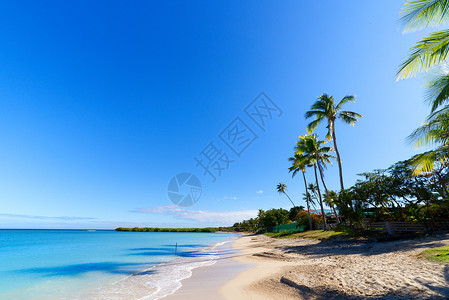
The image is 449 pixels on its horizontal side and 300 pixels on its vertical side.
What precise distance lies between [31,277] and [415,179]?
26735 mm

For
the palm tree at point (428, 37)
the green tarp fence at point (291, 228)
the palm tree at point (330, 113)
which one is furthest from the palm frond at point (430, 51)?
the green tarp fence at point (291, 228)

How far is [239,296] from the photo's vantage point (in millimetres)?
6188

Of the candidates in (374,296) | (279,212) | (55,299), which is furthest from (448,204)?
(279,212)

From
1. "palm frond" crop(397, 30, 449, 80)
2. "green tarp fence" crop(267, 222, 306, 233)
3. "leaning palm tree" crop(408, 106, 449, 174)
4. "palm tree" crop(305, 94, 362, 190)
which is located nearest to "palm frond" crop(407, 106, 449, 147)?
"leaning palm tree" crop(408, 106, 449, 174)

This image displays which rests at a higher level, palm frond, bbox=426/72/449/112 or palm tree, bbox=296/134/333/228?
palm tree, bbox=296/134/333/228

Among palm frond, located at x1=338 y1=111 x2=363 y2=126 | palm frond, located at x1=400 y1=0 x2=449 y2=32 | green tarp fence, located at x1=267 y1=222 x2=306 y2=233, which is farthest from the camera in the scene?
green tarp fence, located at x1=267 y1=222 x2=306 y2=233

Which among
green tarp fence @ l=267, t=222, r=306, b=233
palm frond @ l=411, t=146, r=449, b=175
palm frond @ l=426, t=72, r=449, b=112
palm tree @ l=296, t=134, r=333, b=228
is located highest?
palm tree @ l=296, t=134, r=333, b=228

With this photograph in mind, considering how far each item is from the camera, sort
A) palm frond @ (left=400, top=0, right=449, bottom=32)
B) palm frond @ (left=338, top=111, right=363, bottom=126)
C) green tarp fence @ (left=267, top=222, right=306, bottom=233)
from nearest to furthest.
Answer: palm frond @ (left=400, top=0, right=449, bottom=32)
palm frond @ (left=338, top=111, right=363, bottom=126)
green tarp fence @ (left=267, top=222, right=306, bottom=233)

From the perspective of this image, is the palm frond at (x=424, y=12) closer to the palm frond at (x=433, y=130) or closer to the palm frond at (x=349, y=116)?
the palm frond at (x=433, y=130)

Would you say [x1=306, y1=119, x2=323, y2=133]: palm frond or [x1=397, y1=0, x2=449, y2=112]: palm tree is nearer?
[x1=397, y1=0, x2=449, y2=112]: palm tree

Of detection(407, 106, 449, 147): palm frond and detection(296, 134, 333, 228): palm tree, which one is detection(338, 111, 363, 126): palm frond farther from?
detection(407, 106, 449, 147): palm frond

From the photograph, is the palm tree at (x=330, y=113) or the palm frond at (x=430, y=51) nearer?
the palm frond at (x=430, y=51)

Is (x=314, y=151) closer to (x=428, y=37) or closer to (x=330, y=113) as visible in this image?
(x=330, y=113)

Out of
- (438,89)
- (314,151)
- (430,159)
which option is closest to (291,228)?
(314,151)
